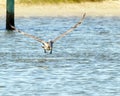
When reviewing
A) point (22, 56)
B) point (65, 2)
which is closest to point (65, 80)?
point (22, 56)

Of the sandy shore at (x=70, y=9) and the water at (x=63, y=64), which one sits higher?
the water at (x=63, y=64)

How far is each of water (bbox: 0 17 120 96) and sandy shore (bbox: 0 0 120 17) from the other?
9123mm

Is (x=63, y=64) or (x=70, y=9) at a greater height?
(x=63, y=64)

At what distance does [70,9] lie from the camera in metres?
47.5

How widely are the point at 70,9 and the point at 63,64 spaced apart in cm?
2370

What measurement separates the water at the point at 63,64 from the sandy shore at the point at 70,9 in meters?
9.12

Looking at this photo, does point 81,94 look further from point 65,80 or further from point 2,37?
point 2,37

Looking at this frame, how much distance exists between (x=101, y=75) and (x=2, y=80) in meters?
2.36

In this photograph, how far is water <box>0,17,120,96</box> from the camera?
19750mm

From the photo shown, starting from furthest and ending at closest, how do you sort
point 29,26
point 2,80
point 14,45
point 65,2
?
point 65,2, point 29,26, point 14,45, point 2,80

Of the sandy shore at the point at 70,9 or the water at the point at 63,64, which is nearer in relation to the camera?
the water at the point at 63,64

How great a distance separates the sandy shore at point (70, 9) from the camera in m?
45.8

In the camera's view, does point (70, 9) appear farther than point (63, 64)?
Yes

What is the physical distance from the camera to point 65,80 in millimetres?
21062
